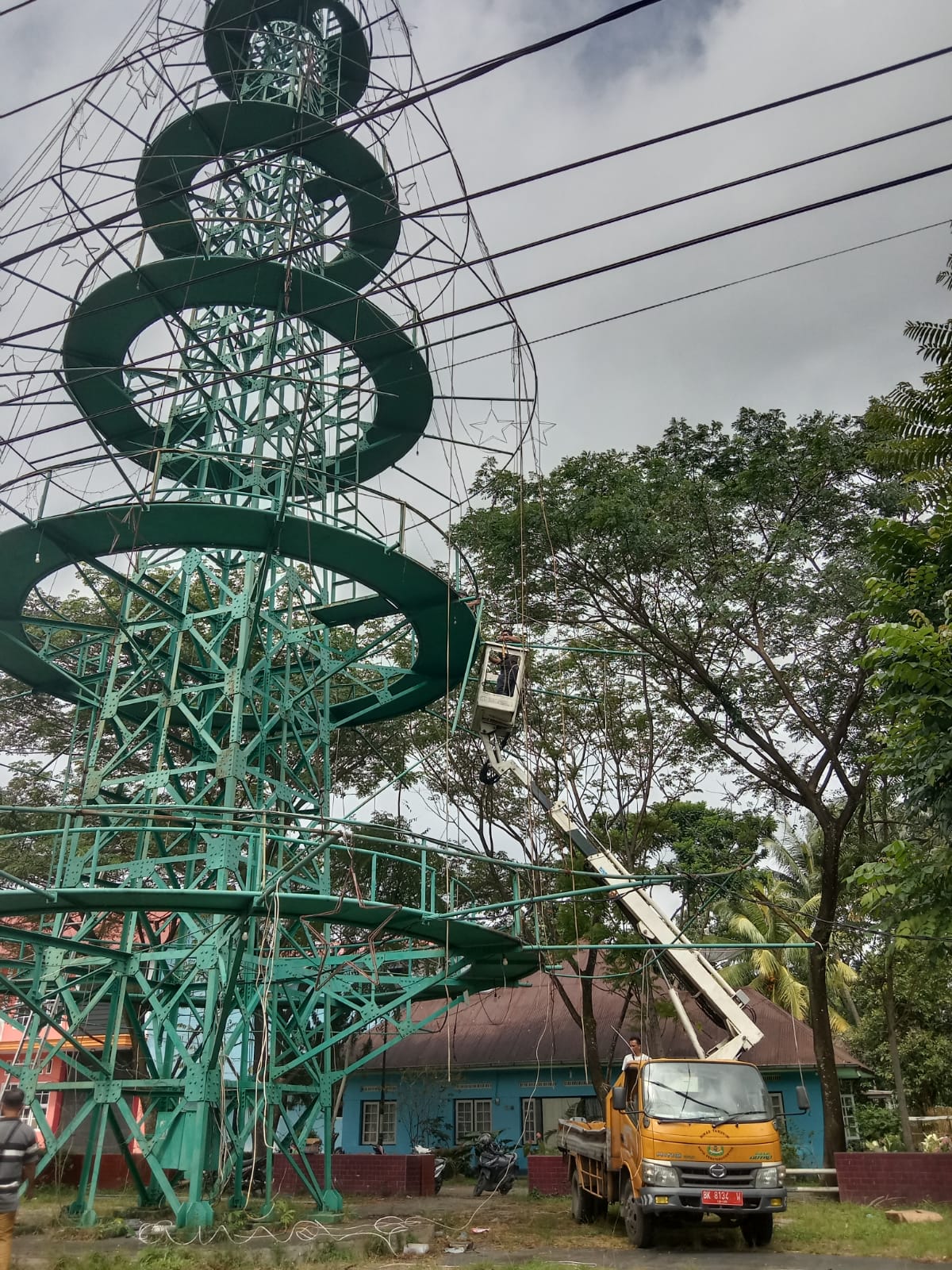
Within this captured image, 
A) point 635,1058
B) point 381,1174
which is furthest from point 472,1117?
point 635,1058

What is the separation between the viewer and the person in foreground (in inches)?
301

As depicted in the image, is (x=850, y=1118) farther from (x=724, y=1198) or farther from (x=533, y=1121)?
(x=724, y=1198)

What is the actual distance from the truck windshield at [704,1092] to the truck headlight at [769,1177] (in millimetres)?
585

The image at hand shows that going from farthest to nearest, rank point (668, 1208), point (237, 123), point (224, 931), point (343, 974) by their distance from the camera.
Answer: point (237, 123) < point (343, 974) < point (224, 931) < point (668, 1208)

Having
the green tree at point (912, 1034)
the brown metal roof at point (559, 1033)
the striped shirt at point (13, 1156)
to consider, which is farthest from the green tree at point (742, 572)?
the striped shirt at point (13, 1156)

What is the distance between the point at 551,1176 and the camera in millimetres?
19875

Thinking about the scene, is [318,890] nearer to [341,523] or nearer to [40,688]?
[341,523]

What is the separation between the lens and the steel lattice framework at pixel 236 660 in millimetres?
13969

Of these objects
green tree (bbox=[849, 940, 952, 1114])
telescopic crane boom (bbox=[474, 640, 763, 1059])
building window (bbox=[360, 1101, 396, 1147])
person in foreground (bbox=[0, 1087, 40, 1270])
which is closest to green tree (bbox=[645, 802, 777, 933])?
green tree (bbox=[849, 940, 952, 1114])

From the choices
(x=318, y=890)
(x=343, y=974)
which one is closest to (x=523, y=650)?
(x=318, y=890)

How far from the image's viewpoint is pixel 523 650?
678 inches

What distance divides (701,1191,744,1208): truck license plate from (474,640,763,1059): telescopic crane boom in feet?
11.9

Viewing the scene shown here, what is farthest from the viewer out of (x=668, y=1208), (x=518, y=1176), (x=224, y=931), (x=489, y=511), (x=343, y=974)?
(x=518, y=1176)

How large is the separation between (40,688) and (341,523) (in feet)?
25.9
